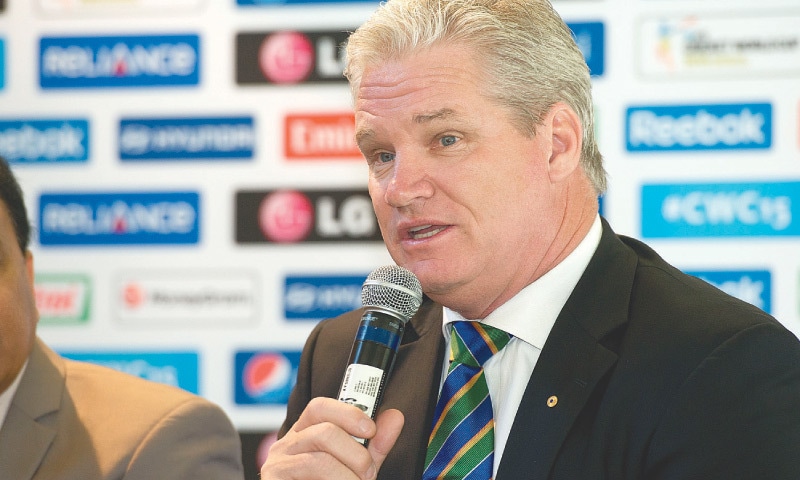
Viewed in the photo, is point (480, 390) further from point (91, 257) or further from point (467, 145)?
point (91, 257)

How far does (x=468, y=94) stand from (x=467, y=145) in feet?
0.29

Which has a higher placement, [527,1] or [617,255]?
[527,1]

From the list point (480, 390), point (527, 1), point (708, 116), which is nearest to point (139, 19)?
point (708, 116)

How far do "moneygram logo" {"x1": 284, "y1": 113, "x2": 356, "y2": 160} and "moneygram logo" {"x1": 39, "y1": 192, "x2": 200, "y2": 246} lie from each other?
1.45 ft

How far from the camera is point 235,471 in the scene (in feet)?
6.98

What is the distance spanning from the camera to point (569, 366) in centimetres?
154

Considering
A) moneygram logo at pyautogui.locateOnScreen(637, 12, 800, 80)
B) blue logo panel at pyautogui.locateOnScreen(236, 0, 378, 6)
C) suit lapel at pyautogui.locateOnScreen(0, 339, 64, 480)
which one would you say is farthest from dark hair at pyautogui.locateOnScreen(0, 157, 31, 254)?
moneygram logo at pyautogui.locateOnScreen(637, 12, 800, 80)

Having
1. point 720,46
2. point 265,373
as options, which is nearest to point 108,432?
point 265,373

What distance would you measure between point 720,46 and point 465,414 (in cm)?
233

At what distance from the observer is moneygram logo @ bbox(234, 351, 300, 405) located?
3.61 m

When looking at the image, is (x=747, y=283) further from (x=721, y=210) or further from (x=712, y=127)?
(x=712, y=127)

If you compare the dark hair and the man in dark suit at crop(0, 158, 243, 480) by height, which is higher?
the dark hair

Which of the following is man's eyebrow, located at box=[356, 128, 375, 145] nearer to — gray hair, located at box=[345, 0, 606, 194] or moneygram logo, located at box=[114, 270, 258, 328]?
gray hair, located at box=[345, 0, 606, 194]

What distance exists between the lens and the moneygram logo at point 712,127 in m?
3.38
